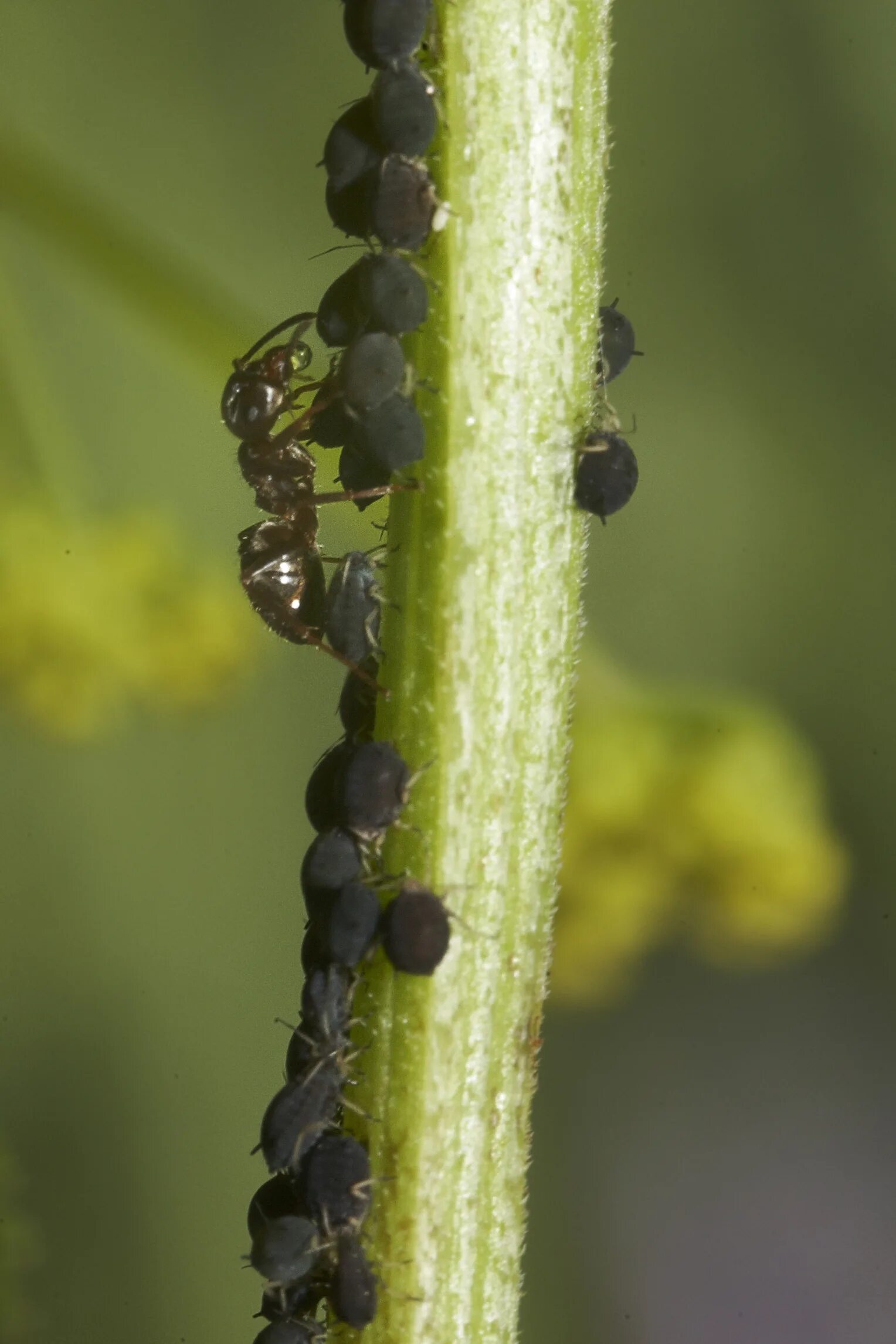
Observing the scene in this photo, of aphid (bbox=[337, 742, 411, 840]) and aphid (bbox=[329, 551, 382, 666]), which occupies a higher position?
aphid (bbox=[329, 551, 382, 666])

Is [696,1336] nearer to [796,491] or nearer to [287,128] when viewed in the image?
[796,491]

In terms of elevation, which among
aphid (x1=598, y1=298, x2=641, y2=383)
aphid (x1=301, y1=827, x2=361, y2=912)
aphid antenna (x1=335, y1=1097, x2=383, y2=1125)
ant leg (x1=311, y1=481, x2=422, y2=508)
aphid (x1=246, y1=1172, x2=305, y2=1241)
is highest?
aphid (x1=598, y1=298, x2=641, y2=383)

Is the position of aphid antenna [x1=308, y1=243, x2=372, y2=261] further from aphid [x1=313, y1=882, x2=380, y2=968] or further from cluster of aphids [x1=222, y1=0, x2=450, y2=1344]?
aphid [x1=313, y1=882, x2=380, y2=968]

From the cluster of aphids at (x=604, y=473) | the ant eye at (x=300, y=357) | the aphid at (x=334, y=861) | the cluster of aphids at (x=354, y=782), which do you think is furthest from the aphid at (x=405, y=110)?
the ant eye at (x=300, y=357)

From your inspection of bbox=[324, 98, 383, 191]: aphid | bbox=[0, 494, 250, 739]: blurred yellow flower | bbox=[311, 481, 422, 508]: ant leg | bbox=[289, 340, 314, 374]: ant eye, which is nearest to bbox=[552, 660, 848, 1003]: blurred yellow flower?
bbox=[0, 494, 250, 739]: blurred yellow flower

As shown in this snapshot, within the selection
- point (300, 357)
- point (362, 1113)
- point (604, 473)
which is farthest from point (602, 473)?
point (300, 357)

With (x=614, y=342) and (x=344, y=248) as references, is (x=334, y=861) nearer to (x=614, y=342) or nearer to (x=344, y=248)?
(x=614, y=342)

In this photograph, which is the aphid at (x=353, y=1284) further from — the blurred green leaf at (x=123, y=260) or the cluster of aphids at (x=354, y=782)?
the blurred green leaf at (x=123, y=260)

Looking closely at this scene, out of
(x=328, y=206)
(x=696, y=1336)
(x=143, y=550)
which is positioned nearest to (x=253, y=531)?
(x=328, y=206)
